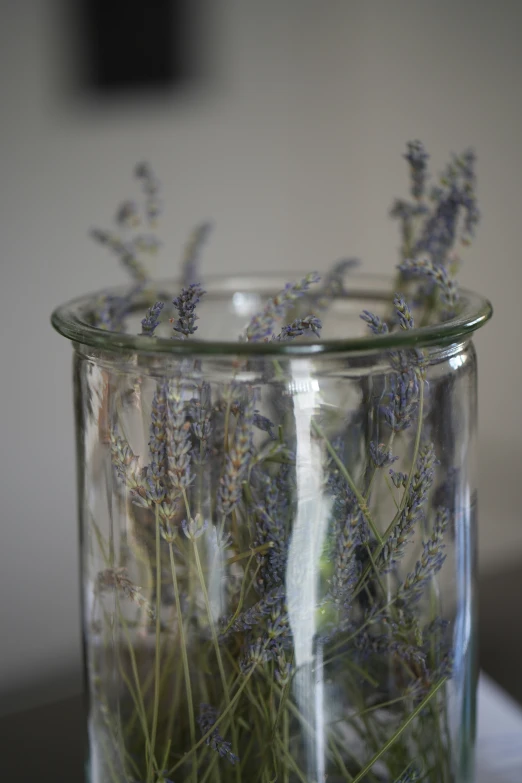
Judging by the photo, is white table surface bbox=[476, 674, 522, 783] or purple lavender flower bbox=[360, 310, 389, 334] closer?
purple lavender flower bbox=[360, 310, 389, 334]

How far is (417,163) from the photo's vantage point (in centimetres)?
44

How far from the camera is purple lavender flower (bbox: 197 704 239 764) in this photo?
334 mm

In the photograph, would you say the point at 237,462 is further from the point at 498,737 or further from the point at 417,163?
the point at 498,737

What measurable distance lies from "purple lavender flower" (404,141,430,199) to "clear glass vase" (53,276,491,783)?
99 mm

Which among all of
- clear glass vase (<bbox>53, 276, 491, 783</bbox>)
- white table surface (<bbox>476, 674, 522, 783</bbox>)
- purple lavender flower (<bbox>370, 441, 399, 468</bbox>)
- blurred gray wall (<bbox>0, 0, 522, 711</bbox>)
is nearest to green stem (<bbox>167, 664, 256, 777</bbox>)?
clear glass vase (<bbox>53, 276, 491, 783</bbox>)

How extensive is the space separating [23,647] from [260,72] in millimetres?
868

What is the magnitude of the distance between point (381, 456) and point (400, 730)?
5.0 inches

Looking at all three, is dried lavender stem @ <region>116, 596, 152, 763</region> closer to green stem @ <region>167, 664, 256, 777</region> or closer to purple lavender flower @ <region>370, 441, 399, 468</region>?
green stem @ <region>167, 664, 256, 777</region>

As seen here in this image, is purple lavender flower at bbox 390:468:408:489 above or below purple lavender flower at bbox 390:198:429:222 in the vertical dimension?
below

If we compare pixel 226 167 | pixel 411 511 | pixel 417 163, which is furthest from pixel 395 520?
pixel 226 167

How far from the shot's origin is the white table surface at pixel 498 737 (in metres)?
0.50

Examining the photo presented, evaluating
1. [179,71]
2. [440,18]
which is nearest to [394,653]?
[179,71]

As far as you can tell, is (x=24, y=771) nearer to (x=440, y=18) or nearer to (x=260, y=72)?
(x=260, y=72)

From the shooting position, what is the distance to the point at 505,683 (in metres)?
0.63
